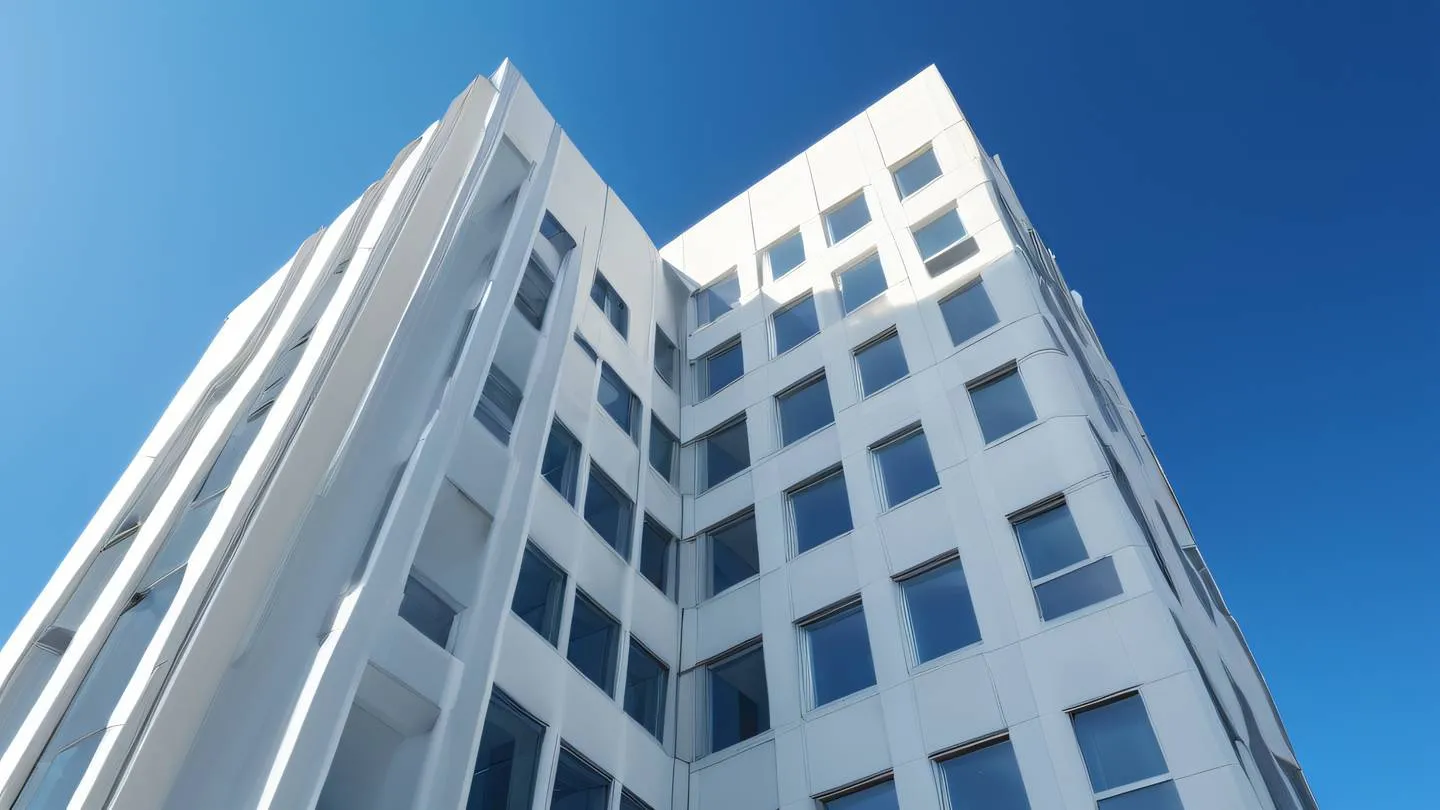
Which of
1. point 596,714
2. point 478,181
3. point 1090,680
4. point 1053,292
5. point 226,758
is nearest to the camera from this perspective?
point 226,758

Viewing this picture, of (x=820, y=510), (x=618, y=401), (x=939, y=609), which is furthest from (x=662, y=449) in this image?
(x=939, y=609)

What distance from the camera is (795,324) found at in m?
27.2

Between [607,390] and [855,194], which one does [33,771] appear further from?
[855,194]

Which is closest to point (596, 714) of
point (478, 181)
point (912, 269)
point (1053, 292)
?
point (478, 181)

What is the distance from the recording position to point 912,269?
81.7 ft

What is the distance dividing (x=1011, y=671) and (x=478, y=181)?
46.0ft

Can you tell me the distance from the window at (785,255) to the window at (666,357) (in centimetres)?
342

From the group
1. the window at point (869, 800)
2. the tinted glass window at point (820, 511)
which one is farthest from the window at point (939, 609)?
the tinted glass window at point (820, 511)

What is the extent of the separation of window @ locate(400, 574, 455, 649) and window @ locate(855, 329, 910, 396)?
11183 millimetres

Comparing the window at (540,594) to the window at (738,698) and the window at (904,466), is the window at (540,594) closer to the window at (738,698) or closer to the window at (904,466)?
the window at (738,698)

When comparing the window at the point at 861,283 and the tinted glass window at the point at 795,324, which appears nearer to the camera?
the window at the point at 861,283

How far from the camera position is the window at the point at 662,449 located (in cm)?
2511

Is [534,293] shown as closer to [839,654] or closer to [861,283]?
[861,283]

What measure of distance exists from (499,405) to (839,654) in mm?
7655
